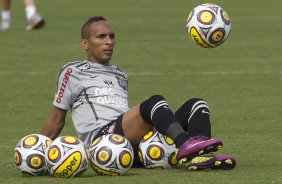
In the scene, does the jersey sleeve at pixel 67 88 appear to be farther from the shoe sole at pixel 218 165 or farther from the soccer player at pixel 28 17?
the soccer player at pixel 28 17

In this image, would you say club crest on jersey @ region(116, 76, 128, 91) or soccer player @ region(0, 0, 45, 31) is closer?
club crest on jersey @ region(116, 76, 128, 91)

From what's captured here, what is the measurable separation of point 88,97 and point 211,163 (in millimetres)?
1685

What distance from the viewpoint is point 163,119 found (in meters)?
10.8

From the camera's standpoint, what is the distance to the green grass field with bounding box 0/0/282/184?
37.7 ft

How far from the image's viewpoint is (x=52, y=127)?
11.4 meters

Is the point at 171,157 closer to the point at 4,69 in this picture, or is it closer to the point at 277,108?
the point at 277,108

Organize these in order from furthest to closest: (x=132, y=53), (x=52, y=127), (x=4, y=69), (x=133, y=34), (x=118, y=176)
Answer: (x=133, y=34)
(x=132, y=53)
(x=4, y=69)
(x=52, y=127)
(x=118, y=176)

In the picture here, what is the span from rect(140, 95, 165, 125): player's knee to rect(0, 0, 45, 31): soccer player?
1621 cm

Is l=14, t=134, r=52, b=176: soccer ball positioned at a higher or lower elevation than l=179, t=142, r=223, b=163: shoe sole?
lower

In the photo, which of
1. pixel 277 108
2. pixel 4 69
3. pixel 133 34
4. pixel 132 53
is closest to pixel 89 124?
pixel 277 108

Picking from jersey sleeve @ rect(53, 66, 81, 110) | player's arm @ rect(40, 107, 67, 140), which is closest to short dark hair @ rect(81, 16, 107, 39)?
jersey sleeve @ rect(53, 66, 81, 110)

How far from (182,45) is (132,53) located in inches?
68.7

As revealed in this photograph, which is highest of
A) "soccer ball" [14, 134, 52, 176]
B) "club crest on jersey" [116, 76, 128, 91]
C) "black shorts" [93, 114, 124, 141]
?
"club crest on jersey" [116, 76, 128, 91]

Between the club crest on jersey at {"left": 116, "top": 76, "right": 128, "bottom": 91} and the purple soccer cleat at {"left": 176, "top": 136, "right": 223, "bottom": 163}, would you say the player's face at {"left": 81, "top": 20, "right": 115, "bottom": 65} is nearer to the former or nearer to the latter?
the club crest on jersey at {"left": 116, "top": 76, "right": 128, "bottom": 91}
